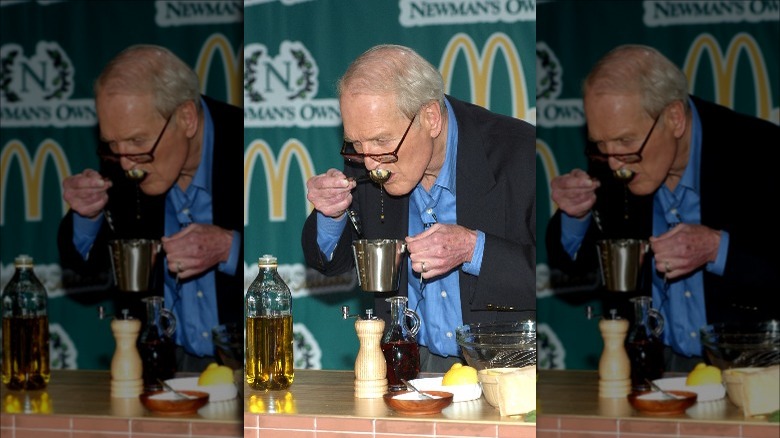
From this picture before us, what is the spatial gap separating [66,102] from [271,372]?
927mm

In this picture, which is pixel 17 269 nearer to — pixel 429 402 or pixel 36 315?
pixel 36 315

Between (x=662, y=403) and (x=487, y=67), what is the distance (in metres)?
1.06

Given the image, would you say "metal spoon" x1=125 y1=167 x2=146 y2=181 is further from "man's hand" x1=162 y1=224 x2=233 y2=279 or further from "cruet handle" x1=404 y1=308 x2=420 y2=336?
"cruet handle" x1=404 y1=308 x2=420 y2=336

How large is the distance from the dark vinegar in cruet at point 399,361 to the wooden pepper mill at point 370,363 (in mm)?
30

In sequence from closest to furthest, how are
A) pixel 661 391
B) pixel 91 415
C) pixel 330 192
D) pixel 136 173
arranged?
pixel 661 391
pixel 91 415
pixel 136 173
pixel 330 192

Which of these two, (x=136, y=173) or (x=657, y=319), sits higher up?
(x=136, y=173)

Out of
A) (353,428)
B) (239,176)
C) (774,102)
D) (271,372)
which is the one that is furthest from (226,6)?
(774,102)

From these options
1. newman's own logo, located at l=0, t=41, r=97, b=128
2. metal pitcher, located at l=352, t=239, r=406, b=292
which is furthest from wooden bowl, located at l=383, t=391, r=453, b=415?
newman's own logo, located at l=0, t=41, r=97, b=128

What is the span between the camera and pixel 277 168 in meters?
2.79

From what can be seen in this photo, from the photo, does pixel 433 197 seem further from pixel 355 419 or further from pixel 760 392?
pixel 760 392

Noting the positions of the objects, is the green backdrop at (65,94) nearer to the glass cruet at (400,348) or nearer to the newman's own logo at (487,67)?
the newman's own logo at (487,67)

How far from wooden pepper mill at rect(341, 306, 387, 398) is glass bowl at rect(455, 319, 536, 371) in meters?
0.22

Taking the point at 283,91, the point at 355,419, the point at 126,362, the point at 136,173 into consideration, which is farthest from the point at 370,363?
the point at 283,91

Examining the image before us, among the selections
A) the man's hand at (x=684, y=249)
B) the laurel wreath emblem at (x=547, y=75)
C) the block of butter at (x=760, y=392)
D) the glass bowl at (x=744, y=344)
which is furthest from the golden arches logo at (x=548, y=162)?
the block of butter at (x=760, y=392)
